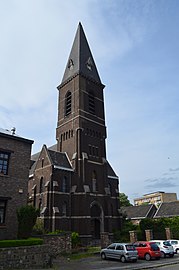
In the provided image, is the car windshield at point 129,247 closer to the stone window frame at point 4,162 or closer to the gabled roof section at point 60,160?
the stone window frame at point 4,162

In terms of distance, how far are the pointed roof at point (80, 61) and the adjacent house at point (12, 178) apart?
22672 millimetres

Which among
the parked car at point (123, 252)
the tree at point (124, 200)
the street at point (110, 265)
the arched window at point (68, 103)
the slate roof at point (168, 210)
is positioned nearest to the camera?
the street at point (110, 265)

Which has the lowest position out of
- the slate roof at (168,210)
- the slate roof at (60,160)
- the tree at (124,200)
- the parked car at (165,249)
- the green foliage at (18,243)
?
the parked car at (165,249)

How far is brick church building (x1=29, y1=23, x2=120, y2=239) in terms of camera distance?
31.0 m

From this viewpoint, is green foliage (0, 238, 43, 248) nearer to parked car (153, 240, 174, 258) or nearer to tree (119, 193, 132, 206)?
parked car (153, 240, 174, 258)

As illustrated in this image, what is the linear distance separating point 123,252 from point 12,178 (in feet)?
35.3

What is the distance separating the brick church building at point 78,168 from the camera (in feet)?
102

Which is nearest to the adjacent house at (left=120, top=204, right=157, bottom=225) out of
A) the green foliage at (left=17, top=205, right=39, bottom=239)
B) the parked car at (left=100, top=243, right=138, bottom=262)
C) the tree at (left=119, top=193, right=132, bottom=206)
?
the tree at (left=119, top=193, right=132, bottom=206)

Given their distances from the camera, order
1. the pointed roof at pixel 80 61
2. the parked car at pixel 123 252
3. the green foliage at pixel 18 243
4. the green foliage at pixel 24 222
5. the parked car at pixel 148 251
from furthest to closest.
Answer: the pointed roof at pixel 80 61, the parked car at pixel 148 251, the parked car at pixel 123 252, the green foliage at pixel 24 222, the green foliage at pixel 18 243

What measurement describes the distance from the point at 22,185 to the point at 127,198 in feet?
170

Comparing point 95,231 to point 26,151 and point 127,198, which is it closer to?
point 26,151

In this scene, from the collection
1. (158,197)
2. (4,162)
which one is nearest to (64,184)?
(4,162)

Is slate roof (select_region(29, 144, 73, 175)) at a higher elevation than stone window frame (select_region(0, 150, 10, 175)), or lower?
higher

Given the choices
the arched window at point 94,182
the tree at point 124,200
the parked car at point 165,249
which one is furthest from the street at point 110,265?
the tree at point 124,200
